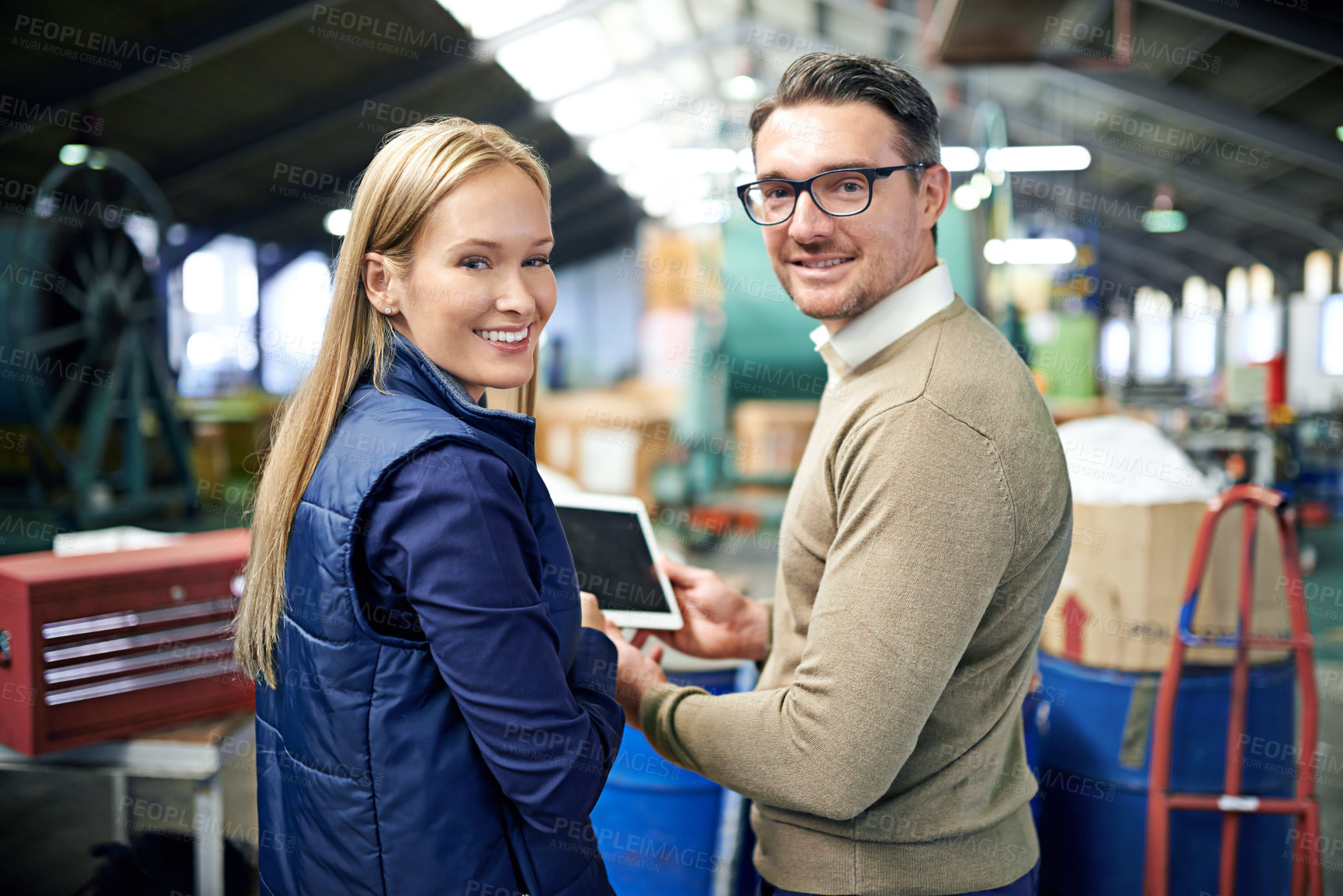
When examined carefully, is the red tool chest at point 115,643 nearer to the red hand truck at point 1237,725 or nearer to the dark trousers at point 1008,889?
the dark trousers at point 1008,889

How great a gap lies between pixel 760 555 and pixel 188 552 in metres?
6.11

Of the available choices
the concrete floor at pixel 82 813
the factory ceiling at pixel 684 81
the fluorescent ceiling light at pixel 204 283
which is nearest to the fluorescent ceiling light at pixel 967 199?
the factory ceiling at pixel 684 81

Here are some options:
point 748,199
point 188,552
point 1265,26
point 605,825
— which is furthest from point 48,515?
point 1265,26

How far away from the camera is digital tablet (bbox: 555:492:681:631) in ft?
4.91

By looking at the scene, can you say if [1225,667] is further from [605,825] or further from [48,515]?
[48,515]

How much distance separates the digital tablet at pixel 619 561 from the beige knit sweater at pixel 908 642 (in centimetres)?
17

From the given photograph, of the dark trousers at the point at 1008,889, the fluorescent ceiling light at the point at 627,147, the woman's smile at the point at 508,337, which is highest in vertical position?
the fluorescent ceiling light at the point at 627,147

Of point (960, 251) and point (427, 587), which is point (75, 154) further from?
point (427, 587)

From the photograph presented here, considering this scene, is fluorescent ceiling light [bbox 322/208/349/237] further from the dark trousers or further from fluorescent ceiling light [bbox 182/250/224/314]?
the dark trousers

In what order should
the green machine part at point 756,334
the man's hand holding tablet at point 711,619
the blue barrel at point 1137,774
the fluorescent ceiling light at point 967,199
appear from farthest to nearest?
the green machine part at point 756,334 < the fluorescent ceiling light at point 967,199 < the blue barrel at point 1137,774 < the man's hand holding tablet at point 711,619

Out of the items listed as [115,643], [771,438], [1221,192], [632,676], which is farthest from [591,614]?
[1221,192]

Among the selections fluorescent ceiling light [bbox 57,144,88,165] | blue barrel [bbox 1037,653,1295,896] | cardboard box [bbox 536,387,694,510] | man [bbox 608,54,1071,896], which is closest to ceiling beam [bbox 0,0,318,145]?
fluorescent ceiling light [bbox 57,144,88,165]

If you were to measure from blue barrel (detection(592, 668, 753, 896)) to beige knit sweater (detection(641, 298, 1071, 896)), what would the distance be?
62cm

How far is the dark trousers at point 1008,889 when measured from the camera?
4.09ft
